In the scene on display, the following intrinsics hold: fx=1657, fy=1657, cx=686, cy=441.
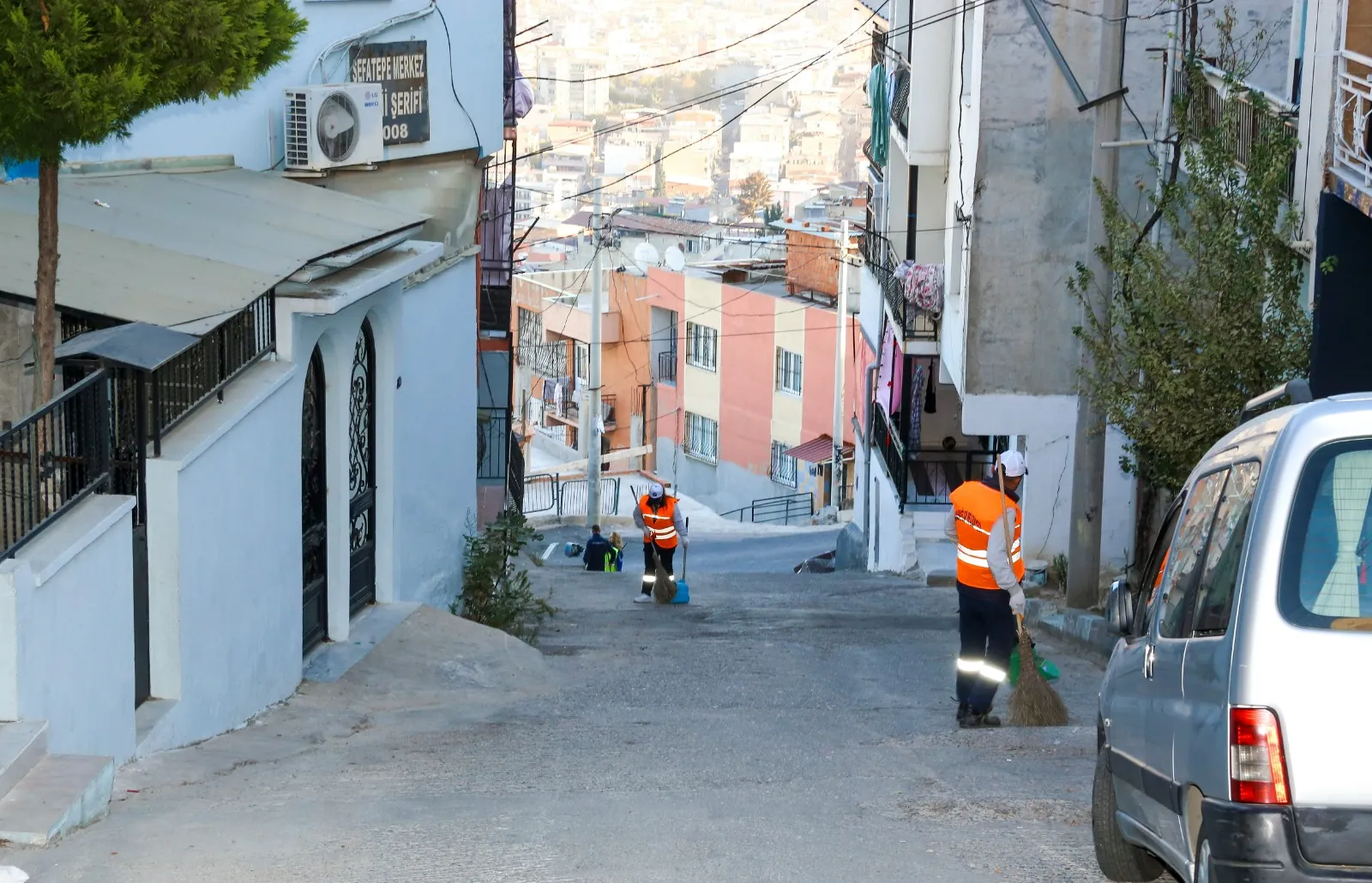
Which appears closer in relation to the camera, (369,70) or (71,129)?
(71,129)

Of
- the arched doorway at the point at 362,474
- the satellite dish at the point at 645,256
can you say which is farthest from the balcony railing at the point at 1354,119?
the satellite dish at the point at 645,256

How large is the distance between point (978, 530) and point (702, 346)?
4609cm

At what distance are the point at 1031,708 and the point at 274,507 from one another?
16.1 ft

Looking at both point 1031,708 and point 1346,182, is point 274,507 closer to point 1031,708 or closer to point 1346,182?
point 1031,708

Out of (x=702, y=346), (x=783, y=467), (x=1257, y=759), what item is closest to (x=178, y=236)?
(x=1257, y=759)

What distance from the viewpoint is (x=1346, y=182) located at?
10914 mm

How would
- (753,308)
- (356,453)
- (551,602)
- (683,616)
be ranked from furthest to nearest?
(753,308) < (551,602) < (683,616) < (356,453)

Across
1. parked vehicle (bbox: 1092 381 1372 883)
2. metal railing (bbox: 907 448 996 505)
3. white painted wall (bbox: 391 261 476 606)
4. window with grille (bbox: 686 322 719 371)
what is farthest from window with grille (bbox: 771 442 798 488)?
parked vehicle (bbox: 1092 381 1372 883)

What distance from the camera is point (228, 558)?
960 cm

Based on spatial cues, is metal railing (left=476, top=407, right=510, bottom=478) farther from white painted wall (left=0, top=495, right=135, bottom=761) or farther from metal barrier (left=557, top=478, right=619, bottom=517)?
metal barrier (left=557, top=478, right=619, bottom=517)

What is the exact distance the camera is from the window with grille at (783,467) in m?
52.2

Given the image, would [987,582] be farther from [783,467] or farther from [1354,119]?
[783,467]

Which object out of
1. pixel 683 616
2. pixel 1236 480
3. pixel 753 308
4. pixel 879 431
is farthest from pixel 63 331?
pixel 753 308

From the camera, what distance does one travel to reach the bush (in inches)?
620
